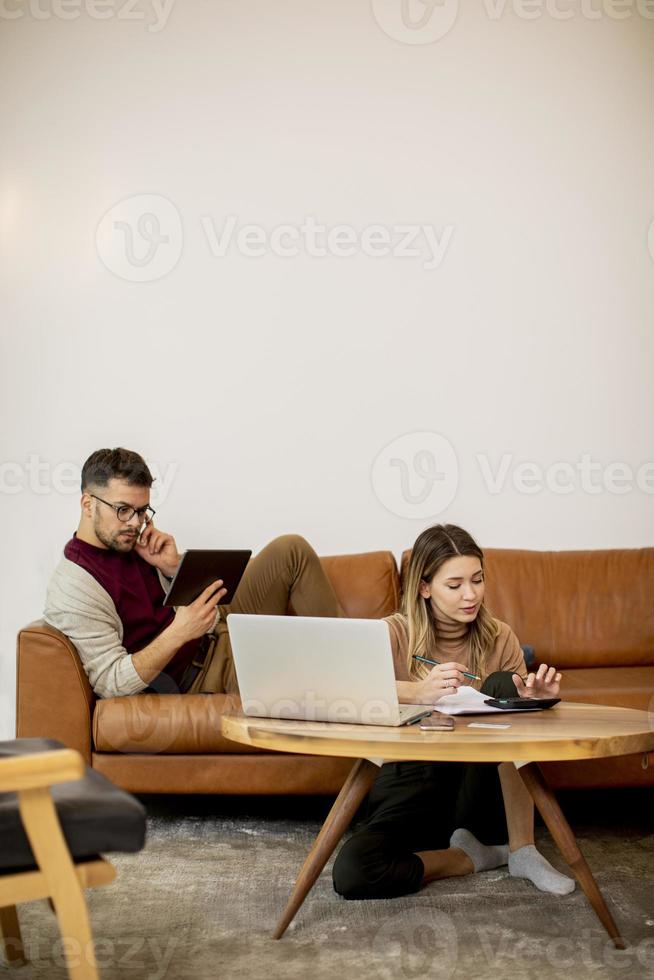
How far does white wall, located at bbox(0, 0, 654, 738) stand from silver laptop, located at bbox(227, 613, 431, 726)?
5.76ft

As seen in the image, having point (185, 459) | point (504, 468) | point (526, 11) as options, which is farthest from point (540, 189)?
point (185, 459)

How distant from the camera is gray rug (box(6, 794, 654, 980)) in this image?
1982mm

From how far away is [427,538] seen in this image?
2.71 meters

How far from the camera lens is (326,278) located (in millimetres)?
3986

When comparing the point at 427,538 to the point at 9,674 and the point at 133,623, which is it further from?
the point at 9,674

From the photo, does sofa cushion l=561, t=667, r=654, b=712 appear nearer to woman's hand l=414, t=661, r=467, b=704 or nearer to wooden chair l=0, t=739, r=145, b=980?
woman's hand l=414, t=661, r=467, b=704

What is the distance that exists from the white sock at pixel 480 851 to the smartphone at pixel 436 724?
0.47 metres

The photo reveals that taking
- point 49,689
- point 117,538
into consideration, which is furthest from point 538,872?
point 117,538

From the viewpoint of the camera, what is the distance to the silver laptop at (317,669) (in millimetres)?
2068

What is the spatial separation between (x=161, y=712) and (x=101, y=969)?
97 cm

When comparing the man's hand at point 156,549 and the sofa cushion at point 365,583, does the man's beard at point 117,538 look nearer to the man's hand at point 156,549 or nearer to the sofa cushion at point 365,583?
the man's hand at point 156,549

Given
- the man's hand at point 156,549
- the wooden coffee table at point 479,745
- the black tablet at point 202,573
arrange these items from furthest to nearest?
the man's hand at point 156,549, the black tablet at point 202,573, the wooden coffee table at point 479,745

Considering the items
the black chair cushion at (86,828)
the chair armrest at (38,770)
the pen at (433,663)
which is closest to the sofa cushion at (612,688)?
the pen at (433,663)

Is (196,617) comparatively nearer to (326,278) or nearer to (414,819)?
(414,819)
